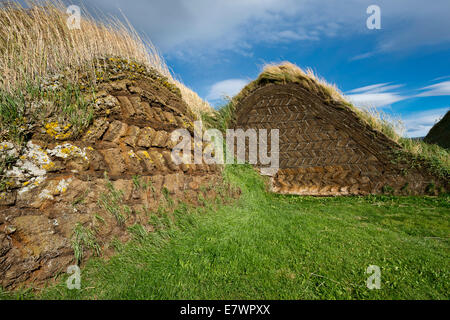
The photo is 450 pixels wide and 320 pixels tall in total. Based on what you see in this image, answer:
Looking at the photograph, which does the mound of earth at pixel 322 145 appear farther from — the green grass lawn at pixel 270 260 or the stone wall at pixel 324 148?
the green grass lawn at pixel 270 260

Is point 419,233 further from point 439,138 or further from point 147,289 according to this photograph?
point 439,138

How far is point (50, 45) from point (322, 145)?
759 cm

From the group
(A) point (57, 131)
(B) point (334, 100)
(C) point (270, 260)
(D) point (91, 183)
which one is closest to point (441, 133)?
(B) point (334, 100)

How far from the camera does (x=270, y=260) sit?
2.92 m

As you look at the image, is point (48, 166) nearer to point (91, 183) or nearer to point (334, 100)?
point (91, 183)

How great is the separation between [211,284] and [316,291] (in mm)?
1136

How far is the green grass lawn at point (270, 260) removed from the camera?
2330mm

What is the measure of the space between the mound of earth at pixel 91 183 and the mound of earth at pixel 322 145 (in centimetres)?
469

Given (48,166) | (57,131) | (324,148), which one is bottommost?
(48,166)

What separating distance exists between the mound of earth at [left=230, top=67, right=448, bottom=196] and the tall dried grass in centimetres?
387

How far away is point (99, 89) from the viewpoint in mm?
3623

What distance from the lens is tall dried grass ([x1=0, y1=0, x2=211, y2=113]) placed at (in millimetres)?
3459

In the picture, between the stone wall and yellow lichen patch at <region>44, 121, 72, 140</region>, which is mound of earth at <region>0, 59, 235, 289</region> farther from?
the stone wall

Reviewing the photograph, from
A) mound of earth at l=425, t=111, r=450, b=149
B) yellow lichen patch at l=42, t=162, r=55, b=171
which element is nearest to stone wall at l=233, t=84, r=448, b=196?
yellow lichen patch at l=42, t=162, r=55, b=171
